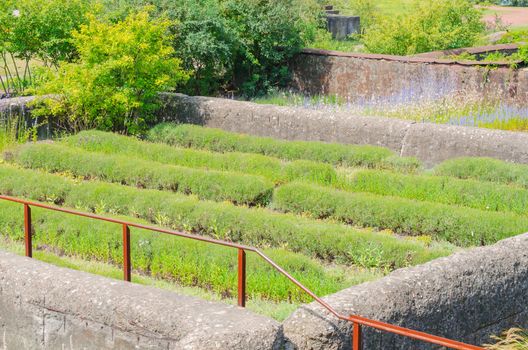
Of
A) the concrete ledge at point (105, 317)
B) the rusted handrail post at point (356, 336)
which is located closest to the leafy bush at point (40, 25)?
the concrete ledge at point (105, 317)

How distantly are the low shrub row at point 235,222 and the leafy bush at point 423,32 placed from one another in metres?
11.7

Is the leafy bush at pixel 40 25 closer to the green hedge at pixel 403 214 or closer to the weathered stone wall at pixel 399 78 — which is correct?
the weathered stone wall at pixel 399 78

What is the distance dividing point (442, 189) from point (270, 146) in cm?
357

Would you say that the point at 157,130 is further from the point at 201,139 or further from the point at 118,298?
the point at 118,298

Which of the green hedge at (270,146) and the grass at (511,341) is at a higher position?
the green hedge at (270,146)

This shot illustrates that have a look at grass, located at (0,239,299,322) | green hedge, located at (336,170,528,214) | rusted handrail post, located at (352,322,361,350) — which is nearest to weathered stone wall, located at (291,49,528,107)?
green hedge, located at (336,170,528,214)

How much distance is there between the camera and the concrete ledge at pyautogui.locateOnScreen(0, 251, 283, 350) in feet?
21.2

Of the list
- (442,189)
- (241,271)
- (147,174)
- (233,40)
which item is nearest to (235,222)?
(147,174)

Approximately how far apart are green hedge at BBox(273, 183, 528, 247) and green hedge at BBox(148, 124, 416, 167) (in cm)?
210

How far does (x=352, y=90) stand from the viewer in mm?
21250

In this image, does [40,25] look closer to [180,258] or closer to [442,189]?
[442,189]

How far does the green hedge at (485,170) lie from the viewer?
1337cm

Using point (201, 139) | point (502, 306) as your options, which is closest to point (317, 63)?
point (201, 139)

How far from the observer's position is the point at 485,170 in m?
13.6
